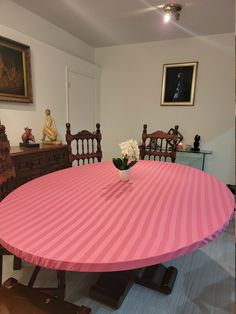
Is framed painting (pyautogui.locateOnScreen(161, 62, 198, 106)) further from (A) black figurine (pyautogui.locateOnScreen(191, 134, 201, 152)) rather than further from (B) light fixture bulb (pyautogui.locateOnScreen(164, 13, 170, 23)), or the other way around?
(B) light fixture bulb (pyautogui.locateOnScreen(164, 13, 170, 23))

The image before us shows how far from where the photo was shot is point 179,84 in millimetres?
3557

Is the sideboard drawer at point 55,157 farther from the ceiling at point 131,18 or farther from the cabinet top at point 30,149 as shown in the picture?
the ceiling at point 131,18

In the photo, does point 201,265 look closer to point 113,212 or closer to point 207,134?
point 113,212

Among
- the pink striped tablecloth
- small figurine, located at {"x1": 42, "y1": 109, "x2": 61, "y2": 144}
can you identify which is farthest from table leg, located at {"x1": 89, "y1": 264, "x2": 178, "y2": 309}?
small figurine, located at {"x1": 42, "y1": 109, "x2": 61, "y2": 144}

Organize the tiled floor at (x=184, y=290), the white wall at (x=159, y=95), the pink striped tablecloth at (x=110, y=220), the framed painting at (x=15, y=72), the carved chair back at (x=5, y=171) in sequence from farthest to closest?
the white wall at (x=159, y=95) < the framed painting at (x=15, y=72) < the tiled floor at (x=184, y=290) < the carved chair back at (x=5, y=171) < the pink striped tablecloth at (x=110, y=220)

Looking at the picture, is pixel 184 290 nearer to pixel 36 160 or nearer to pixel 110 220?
pixel 110 220

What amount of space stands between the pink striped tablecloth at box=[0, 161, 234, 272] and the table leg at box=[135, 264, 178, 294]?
2.22 ft

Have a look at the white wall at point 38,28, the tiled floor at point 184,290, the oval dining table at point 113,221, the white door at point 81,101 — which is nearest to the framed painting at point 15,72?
the white wall at point 38,28

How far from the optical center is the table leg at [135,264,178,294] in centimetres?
148

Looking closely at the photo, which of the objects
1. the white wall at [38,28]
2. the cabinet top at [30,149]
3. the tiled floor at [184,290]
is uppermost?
the white wall at [38,28]

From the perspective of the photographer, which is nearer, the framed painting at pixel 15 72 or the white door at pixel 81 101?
the framed painting at pixel 15 72

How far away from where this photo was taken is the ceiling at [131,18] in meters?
2.43

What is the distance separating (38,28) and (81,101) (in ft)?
4.00

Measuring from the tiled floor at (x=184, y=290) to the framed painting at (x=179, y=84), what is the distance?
2.47 m
